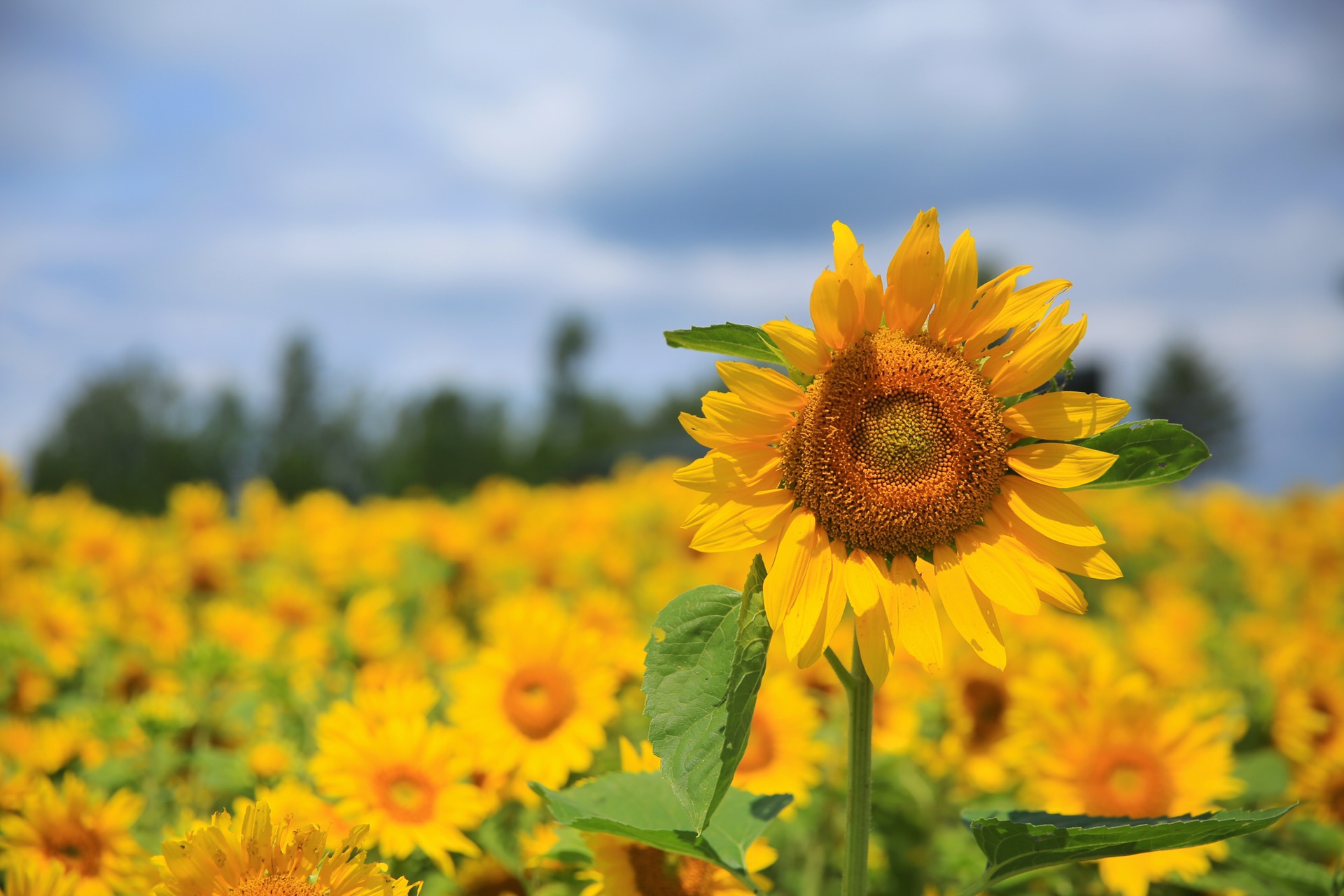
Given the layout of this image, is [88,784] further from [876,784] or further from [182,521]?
[182,521]

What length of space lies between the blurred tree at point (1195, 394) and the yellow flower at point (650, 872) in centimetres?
5935

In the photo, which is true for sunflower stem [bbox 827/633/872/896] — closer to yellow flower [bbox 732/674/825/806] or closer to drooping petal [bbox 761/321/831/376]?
drooping petal [bbox 761/321/831/376]

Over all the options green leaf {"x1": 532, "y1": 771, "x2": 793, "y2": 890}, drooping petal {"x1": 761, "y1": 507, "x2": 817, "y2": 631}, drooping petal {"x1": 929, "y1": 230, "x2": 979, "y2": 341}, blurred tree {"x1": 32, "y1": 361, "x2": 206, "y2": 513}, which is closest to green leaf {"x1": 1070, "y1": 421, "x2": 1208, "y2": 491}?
drooping petal {"x1": 929, "y1": 230, "x2": 979, "y2": 341}

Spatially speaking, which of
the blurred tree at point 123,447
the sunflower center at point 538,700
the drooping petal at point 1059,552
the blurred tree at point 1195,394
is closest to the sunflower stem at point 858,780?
the drooping petal at point 1059,552

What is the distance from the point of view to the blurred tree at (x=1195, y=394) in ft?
179

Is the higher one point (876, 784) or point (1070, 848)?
point (1070, 848)

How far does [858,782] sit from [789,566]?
37cm

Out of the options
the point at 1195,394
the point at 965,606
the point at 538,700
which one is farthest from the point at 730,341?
the point at 1195,394

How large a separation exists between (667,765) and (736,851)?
375mm

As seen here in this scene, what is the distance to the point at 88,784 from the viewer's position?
2232mm

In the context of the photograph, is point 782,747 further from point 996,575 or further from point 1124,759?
point 996,575

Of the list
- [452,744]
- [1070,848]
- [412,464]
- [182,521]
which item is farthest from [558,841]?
[412,464]

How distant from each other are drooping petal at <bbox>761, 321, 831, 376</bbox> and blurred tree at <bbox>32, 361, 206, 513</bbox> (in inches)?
529

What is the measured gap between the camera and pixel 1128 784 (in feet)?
7.04
